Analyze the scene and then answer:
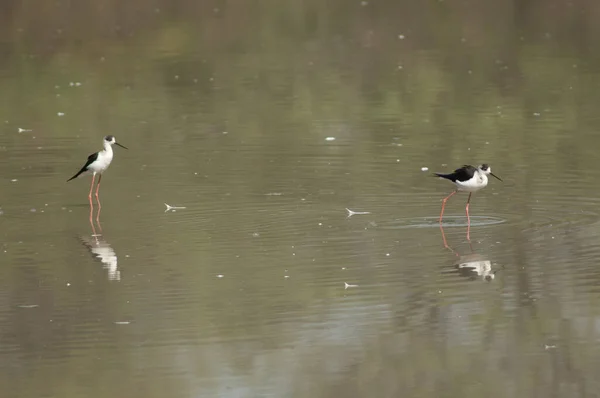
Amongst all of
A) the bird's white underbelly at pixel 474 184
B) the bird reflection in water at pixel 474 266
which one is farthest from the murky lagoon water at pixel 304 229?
the bird's white underbelly at pixel 474 184

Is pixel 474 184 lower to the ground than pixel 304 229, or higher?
higher

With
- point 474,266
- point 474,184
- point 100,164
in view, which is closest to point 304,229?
point 474,184

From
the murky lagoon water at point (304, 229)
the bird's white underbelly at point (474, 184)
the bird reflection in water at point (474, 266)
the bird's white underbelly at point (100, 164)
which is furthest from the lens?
the bird's white underbelly at point (100, 164)

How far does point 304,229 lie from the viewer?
11102mm

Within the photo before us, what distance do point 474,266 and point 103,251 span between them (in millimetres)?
2976

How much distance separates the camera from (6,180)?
1377 cm

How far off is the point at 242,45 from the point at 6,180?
12181mm

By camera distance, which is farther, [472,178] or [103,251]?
[472,178]

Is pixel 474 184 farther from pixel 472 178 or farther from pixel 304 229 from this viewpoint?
pixel 304 229

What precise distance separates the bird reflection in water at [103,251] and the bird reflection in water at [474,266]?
249 centimetres

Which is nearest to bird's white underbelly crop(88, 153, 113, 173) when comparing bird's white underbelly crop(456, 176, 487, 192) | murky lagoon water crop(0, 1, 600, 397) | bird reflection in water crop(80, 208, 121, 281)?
murky lagoon water crop(0, 1, 600, 397)

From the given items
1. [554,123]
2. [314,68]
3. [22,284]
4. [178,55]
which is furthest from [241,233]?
[178,55]

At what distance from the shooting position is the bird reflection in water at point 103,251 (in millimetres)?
9885

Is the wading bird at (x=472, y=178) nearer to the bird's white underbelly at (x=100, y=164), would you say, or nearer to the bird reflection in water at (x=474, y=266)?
the bird reflection in water at (x=474, y=266)
